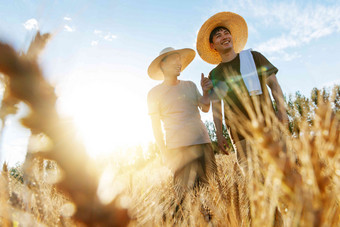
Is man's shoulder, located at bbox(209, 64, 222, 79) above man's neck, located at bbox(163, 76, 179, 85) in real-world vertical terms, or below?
below

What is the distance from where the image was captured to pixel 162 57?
297cm

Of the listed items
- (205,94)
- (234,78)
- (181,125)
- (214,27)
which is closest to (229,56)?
(234,78)

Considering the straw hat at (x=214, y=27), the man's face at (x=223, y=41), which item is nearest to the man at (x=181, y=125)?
the straw hat at (x=214, y=27)

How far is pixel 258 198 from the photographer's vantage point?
24.6 inches

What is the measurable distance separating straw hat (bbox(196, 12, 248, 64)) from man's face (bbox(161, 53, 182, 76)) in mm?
307

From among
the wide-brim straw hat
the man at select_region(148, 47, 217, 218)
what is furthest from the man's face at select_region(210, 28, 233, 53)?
the wide-brim straw hat

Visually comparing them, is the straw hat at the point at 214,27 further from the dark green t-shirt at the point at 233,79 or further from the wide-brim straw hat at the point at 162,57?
the dark green t-shirt at the point at 233,79

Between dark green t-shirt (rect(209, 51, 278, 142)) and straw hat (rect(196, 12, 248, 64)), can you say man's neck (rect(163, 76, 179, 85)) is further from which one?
dark green t-shirt (rect(209, 51, 278, 142))

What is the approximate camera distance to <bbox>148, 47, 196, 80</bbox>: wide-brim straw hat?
290 centimetres

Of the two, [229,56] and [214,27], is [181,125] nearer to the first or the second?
[229,56]

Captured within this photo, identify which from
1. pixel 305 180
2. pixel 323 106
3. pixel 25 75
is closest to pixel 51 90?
pixel 25 75

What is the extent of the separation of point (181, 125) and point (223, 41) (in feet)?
3.25

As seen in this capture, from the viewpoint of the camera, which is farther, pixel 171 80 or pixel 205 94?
pixel 171 80

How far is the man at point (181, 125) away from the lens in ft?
8.42
